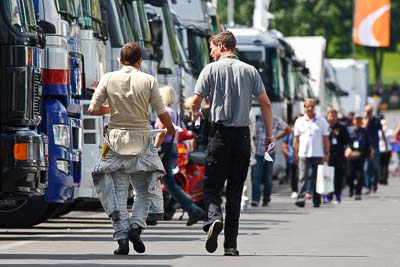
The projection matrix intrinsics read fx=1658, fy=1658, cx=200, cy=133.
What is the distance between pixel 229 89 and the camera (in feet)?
43.4

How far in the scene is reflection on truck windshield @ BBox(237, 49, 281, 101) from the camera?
3491 cm

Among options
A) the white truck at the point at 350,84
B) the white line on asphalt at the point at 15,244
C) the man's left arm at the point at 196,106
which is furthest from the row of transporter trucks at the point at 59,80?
the white truck at the point at 350,84

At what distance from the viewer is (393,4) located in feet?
346

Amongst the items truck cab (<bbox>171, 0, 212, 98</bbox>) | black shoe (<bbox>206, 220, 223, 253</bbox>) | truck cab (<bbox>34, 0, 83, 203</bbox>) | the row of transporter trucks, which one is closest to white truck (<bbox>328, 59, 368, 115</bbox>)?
truck cab (<bbox>171, 0, 212, 98</bbox>)

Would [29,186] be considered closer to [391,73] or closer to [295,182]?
[295,182]

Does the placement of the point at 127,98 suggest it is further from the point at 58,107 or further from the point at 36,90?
the point at 58,107

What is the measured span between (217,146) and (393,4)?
9339 cm

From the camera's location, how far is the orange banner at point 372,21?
48.7m

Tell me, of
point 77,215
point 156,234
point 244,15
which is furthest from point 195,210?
point 244,15

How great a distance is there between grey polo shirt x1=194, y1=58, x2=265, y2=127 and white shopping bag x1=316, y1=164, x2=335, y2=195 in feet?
40.0

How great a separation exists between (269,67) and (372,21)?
14286 mm

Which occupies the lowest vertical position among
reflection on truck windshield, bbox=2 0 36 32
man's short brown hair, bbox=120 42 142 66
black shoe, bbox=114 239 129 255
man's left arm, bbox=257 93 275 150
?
black shoe, bbox=114 239 129 255

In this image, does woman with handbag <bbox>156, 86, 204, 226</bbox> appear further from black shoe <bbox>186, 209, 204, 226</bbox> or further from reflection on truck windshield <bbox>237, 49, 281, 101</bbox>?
reflection on truck windshield <bbox>237, 49, 281, 101</bbox>

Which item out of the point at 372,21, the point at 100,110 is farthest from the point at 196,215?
the point at 372,21
